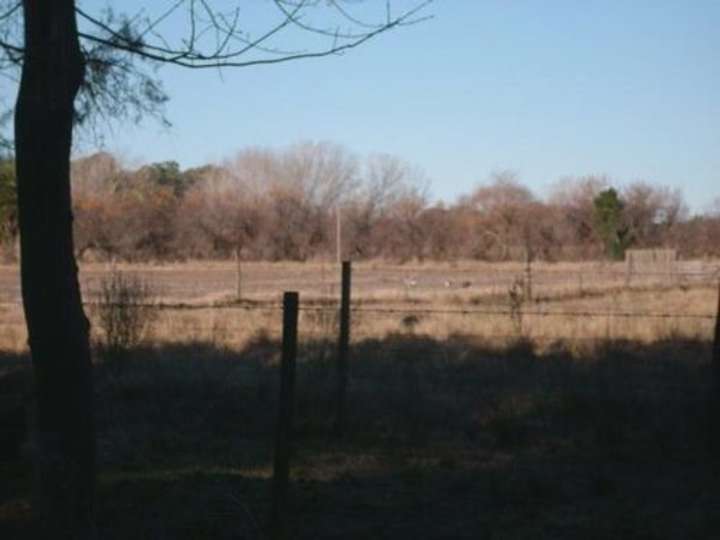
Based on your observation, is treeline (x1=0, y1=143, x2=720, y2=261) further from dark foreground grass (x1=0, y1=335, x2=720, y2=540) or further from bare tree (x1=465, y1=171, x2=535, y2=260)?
dark foreground grass (x1=0, y1=335, x2=720, y2=540)

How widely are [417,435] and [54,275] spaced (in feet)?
18.1

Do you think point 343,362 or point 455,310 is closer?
point 343,362

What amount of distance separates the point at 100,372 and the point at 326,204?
69.5 meters

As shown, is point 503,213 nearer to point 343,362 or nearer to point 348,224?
point 348,224

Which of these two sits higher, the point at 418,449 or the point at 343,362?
the point at 343,362

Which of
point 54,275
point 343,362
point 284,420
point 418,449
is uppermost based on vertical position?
point 54,275

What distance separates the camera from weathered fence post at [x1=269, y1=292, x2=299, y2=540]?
6.11 m

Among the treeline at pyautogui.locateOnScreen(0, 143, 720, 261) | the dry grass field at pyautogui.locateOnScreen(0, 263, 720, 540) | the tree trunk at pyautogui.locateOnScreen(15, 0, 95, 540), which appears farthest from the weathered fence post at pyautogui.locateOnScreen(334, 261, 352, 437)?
the treeline at pyautogui.locateOnScreen(0, 143, 720, 261)

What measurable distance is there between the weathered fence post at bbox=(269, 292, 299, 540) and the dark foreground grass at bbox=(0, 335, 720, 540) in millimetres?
259

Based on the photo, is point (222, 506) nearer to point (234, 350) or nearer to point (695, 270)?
point (234, 350)

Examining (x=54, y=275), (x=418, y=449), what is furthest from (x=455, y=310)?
(x=54, y=275)

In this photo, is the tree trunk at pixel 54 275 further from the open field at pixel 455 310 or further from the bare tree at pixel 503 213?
the bare tree at pixel 503 213

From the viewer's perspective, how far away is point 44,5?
15.9 feet

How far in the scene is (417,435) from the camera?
32.4ft
